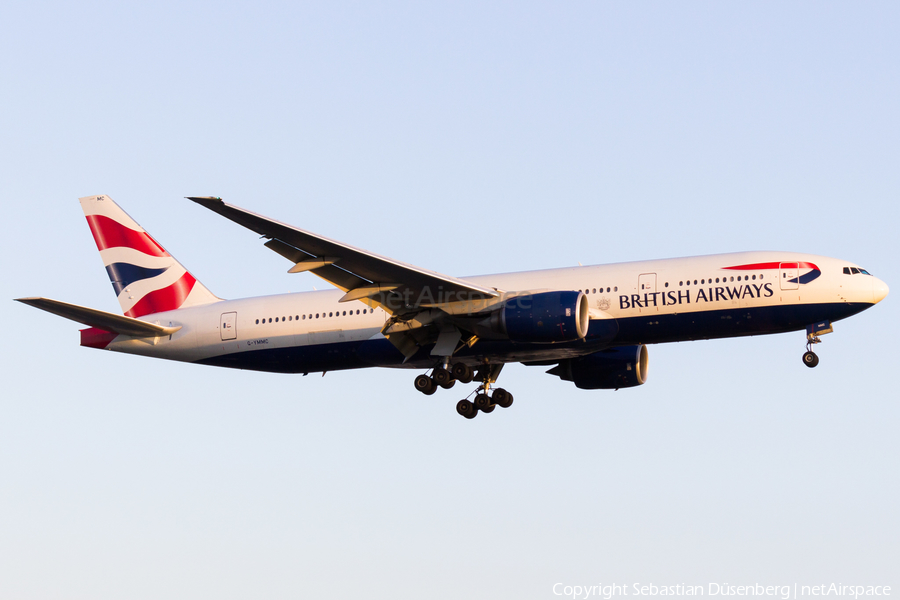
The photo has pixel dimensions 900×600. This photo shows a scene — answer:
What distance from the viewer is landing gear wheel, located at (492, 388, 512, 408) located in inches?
1476

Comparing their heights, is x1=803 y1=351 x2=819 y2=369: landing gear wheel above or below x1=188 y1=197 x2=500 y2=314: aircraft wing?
below

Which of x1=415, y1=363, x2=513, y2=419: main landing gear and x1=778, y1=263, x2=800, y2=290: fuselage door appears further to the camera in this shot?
x1=415, y1=363, x2=513, y2=419: main landing gear

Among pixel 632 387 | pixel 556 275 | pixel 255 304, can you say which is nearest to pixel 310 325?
pixel 255 304

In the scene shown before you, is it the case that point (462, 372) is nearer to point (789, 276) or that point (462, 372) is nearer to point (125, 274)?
point (789, 276)

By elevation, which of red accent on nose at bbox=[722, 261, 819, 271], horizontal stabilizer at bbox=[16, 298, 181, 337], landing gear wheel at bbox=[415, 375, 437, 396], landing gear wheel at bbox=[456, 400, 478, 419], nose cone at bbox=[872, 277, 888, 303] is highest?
red accent on nose at bbox=[722, 261, 819, 271]

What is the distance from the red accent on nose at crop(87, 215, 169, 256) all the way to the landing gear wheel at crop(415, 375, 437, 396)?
39.4ft

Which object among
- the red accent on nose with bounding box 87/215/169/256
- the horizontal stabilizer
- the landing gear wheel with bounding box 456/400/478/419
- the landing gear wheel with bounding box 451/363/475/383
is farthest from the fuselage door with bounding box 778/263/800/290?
the red accent on nose with bounding box 87/215/169/256

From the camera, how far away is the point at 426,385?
115 feet

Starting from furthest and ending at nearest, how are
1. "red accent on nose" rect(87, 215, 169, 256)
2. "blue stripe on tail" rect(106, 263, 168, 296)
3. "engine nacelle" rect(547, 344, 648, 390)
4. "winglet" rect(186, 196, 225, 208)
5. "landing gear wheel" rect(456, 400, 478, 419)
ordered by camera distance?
"red accent on nose" rect(87, 215, 169, 256) → "blue stripe on tail" rect(106, 263, 168, 296) → "engine nacelle" rect(547, 344, 648, 390) → "landing gear wheel" rect(456, 400, 478, 419) → "winglet" rect(186, 196, 225, 208)

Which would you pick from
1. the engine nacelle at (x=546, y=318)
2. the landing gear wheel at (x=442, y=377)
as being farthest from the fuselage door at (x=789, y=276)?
the landing gear wheel at (x=442, y=377)

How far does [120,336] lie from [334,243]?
11.6 meters

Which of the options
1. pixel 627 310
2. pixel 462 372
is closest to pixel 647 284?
pixel 627 310

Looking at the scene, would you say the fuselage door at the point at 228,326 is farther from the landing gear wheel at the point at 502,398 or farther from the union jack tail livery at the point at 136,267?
the landing gear wheel at the point at 502,398

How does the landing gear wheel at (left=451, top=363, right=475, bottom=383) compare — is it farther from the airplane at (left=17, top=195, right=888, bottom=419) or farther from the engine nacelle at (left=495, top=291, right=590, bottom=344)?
the engine nacelle at (left=495, top=291, right=590, bottom=344)
